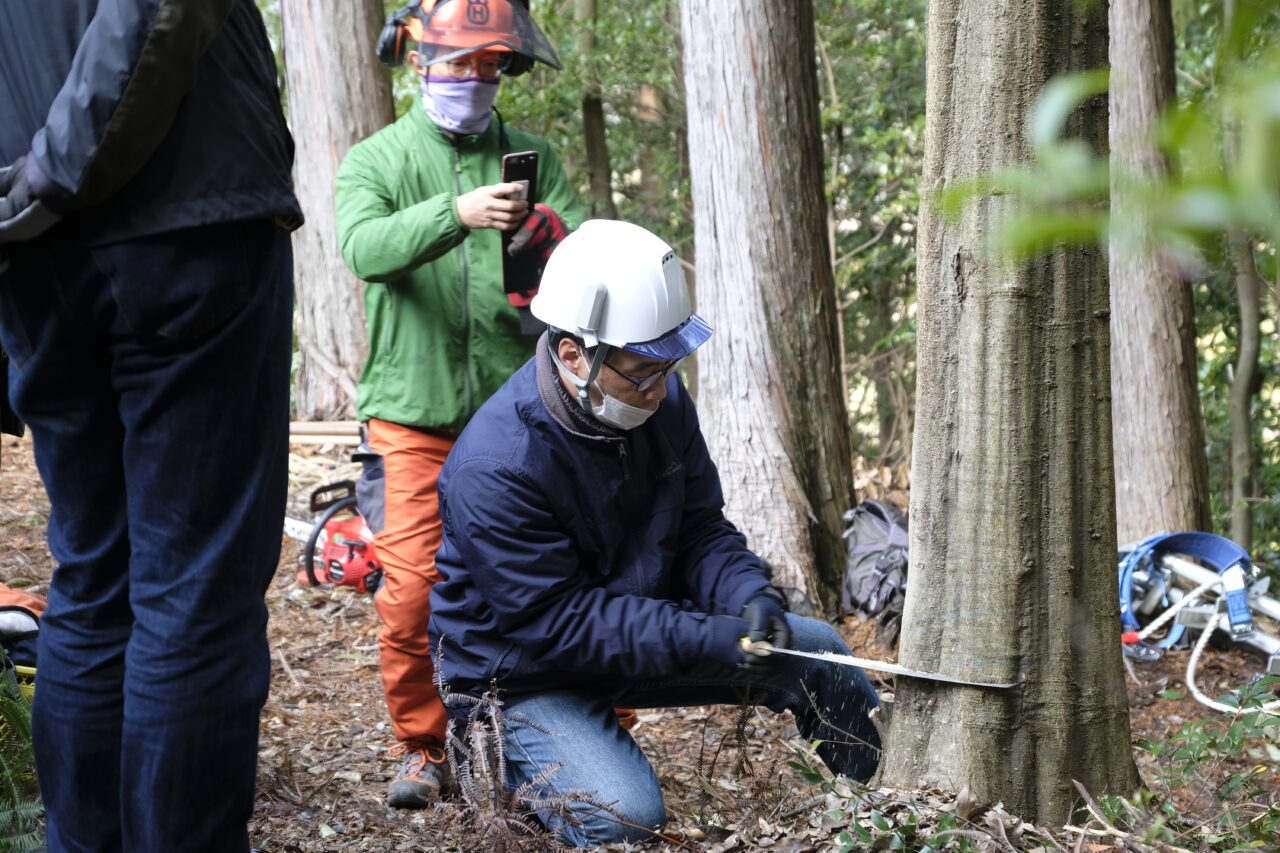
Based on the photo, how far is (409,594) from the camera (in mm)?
3408

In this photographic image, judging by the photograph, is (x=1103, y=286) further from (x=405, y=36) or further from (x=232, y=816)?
(x=405, y=36)

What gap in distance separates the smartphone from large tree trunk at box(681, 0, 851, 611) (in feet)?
4.86

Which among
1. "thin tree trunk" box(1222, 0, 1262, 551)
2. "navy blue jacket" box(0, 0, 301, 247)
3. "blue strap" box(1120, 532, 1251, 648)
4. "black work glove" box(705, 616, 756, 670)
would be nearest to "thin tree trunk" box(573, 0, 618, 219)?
"thin tree trunk" box(1222, 0, 1262, 551)

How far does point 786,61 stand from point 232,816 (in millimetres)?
3777

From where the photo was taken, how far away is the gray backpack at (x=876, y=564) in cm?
476

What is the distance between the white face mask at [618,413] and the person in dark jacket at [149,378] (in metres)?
0.84

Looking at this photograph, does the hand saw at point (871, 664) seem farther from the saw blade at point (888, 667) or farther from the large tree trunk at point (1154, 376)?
the large tree trunk at point (1154, 376)

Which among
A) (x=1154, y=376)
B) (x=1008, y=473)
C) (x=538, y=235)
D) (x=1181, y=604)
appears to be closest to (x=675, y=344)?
(x=1008, y=473)

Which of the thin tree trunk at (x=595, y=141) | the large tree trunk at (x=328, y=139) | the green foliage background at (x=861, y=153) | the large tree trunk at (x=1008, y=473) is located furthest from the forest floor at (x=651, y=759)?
the thin tree trunk at (x=595, y=141)

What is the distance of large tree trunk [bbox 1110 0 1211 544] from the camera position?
232 inches

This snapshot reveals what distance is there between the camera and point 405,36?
4.01m

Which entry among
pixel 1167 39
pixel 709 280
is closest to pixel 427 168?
pixel 709 280

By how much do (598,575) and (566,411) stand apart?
43 centimetres

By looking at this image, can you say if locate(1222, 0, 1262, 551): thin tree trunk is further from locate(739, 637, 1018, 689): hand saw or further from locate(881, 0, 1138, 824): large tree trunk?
locate(739, 637, 1018, 689): hand saw
